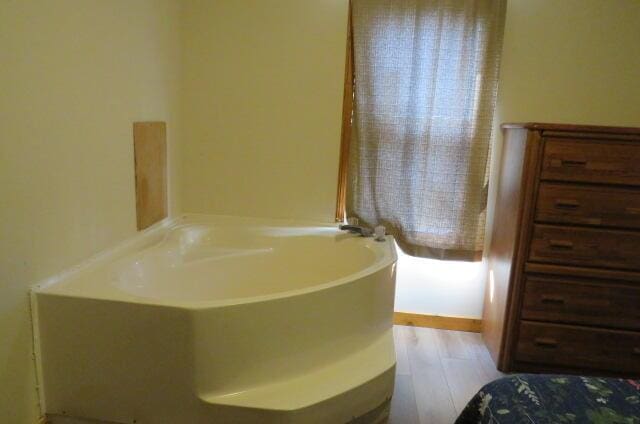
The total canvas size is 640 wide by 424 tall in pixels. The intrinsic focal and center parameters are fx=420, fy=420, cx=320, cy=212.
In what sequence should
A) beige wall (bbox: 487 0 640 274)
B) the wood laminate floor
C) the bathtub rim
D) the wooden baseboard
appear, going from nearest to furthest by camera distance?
the bathtub rim → the wood laminate floor → beige wall (bbox: 487 0 640 274) → the wooden baseboard

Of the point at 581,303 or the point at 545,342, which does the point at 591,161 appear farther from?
the point at 545,342

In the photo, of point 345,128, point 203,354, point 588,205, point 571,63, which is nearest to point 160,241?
point 203,354

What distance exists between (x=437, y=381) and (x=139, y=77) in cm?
209

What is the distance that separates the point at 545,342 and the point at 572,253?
A: 18.7 inches

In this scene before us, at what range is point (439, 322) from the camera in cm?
269

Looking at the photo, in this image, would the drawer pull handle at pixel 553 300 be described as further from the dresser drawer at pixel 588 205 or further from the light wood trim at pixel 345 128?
the light wood trim at pixel 345 128

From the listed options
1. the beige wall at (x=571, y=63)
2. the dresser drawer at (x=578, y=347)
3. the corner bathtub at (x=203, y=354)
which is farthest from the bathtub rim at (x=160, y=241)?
the beige wall at (x=571, y=63)

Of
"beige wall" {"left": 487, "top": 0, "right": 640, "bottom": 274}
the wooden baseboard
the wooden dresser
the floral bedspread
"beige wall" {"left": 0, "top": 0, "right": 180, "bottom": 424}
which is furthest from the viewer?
the wooden baseboard

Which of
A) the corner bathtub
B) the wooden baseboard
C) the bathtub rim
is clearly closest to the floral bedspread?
the corner bathtub

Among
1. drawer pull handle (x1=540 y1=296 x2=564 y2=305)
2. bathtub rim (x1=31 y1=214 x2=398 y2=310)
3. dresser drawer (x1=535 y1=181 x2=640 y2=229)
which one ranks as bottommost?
drawer pull handle (x1=540 y1=296 x2=564 y2=305)

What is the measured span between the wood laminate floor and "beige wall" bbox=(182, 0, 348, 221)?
939mm

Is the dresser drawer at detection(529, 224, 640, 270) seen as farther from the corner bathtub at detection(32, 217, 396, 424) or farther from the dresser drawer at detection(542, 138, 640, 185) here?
the corner bathtub at detection(32, 217, 396, 424)

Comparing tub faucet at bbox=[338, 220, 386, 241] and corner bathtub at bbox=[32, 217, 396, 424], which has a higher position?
tub faucet at bbox=[338, 220, 386, 241]

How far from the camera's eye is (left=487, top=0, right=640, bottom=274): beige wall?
230cm
